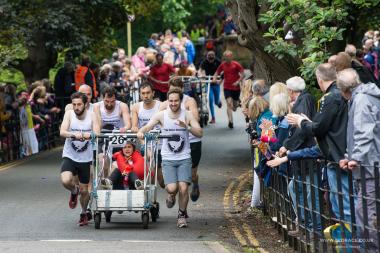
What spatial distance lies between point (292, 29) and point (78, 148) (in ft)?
12.0

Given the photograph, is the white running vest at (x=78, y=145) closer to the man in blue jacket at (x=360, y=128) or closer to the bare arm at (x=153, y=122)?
the bare arm at (x=153, y=122)

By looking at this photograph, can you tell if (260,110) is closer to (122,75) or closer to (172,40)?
(122,75)

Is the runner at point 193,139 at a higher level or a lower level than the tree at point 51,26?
lower

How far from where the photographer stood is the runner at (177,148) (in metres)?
15.9

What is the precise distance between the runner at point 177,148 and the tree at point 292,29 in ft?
5.63

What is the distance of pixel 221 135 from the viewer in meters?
31.8

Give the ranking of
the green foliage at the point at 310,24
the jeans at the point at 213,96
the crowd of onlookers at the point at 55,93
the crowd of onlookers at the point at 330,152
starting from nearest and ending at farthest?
the crowd of onlookers at the point at 330,152 → the green foliage at the point at 310,24 → the crowd of onlookers at the point at 55,93 → the jeans at the point at 213,96

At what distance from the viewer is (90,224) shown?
1652 cm

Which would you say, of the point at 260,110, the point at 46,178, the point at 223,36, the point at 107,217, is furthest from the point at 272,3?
the point at 223,36

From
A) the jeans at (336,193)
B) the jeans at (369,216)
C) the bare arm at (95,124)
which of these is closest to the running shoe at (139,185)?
the bare arm at (95,124)

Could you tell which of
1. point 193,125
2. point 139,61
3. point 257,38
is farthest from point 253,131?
point 139,61

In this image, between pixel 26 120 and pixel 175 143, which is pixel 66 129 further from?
pixel 26 120

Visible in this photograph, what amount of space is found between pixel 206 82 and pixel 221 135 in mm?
1767

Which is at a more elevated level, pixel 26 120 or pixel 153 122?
pixel 153 122
